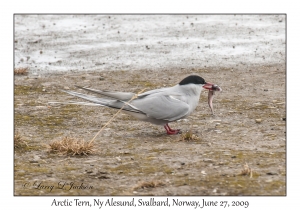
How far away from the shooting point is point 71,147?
20.4 ft

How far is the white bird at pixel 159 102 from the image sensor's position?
6.96 metres

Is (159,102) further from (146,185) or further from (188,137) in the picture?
(146,185)

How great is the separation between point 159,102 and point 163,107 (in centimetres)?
9

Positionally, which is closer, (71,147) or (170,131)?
(71,147)

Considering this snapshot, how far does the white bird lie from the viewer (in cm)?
696

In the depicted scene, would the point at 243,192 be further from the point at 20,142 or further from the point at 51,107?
the point at 51,107

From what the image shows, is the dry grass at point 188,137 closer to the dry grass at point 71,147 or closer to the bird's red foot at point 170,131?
the bird's red foot at point 170,131

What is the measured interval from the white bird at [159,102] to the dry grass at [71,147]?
2.41 feet

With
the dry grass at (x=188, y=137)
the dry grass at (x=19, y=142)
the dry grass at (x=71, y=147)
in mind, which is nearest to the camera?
the dry grass at (x=71, y=147)

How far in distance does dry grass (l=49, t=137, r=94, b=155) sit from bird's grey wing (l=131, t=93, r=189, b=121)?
2.98 ft

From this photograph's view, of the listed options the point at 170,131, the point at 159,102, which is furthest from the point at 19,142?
the point at 170,131
